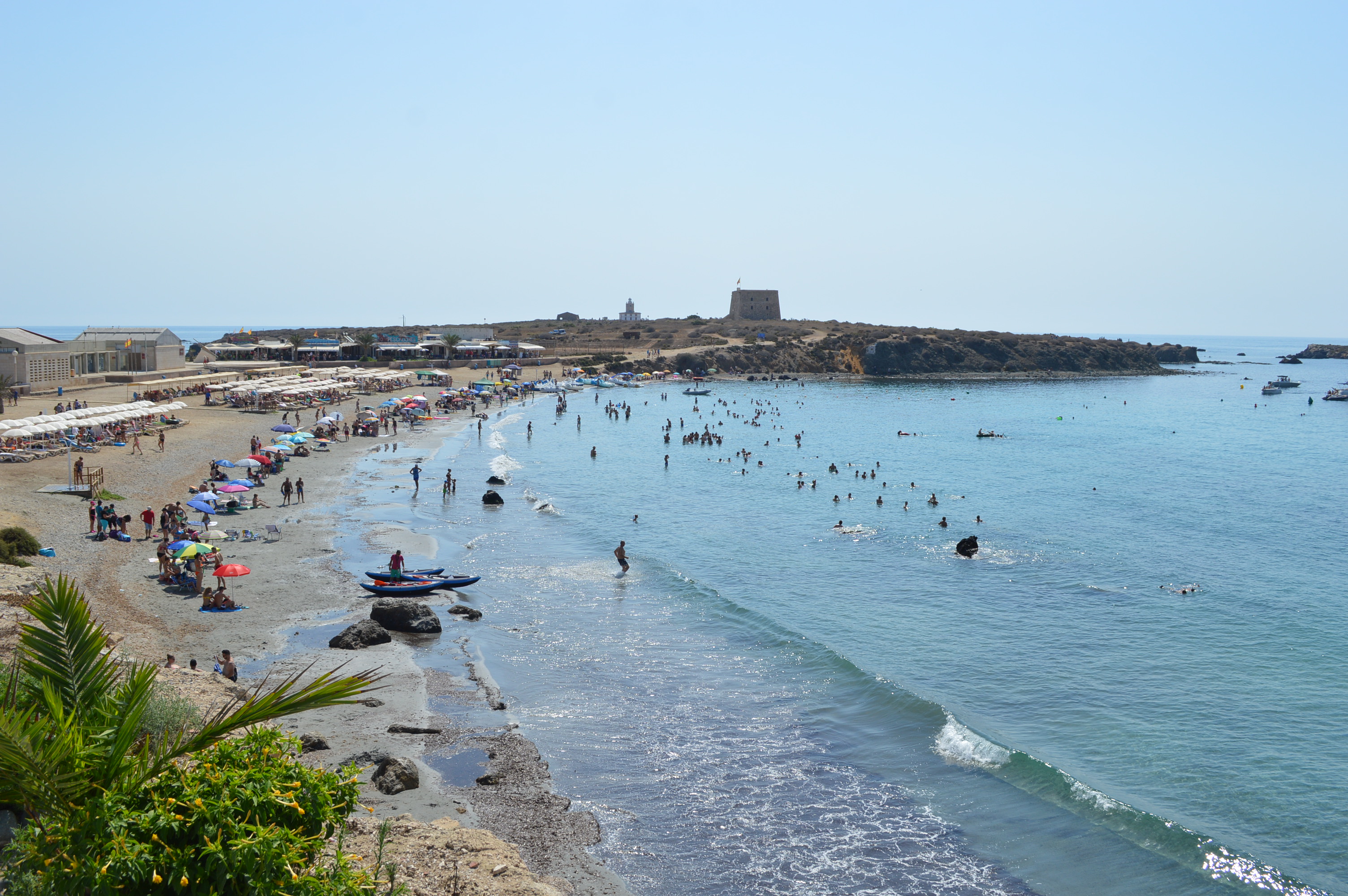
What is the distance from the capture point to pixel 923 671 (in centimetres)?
2212

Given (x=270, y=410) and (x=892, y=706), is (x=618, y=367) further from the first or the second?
(x=892, y=706)

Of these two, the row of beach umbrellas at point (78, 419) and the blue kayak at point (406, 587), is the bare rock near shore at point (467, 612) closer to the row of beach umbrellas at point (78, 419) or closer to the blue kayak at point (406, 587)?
the blue kayak at point (406, 587)

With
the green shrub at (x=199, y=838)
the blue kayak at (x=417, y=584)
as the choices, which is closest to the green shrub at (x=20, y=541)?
the blue kayak at (x=417, y=584)

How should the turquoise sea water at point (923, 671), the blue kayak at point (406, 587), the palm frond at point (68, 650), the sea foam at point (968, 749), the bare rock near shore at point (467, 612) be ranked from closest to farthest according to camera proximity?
the palm frond at point (68, 650), the turquoise sea water at point (923, 671), the sea foam at point (968, 749), the bare rock near shore at point (467, 612), the blue kayak at point (406, 587)

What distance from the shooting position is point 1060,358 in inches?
6280

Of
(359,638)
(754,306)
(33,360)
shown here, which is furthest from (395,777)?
(754,306)

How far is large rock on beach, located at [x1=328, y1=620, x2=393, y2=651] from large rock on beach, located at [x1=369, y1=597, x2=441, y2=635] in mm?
1145

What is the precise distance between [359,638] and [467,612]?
4.04m

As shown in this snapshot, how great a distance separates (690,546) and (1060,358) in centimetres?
14167

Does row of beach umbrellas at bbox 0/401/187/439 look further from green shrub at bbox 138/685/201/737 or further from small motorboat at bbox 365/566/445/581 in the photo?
green shrub at bbox 138/685/201/737

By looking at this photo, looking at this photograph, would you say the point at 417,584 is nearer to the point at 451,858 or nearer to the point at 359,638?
the point at 359,638

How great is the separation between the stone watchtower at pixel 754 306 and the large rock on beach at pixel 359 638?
16923cm

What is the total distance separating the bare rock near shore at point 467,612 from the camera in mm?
25016

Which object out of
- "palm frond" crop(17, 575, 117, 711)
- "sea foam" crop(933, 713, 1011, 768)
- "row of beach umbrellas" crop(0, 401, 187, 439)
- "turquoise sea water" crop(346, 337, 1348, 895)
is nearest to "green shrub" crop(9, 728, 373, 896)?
"palm frond" crop(17, 575, 117, 711)
